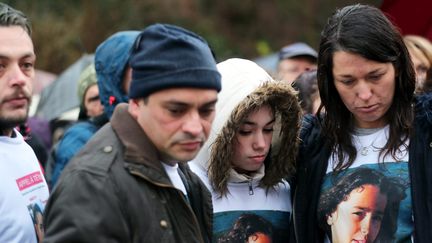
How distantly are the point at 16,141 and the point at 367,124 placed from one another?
1641 millimetres

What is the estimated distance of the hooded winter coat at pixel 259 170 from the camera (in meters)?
3.72

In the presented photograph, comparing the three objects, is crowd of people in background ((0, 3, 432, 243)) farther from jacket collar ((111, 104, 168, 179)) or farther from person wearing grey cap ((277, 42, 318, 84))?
person wearing grey cap ((277, 42, 318, 84))

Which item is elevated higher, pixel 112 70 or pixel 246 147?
pixel 112 70

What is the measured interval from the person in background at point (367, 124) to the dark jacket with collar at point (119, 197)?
1.04m

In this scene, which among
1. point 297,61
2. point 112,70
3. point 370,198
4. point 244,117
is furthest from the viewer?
point 297,61

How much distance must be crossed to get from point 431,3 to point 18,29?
445 cm

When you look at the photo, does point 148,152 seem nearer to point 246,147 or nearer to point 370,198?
point 246,147

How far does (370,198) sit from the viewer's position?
11.8ft

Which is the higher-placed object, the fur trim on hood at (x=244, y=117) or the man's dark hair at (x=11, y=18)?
the man's dark hair at (x=11, y=18)

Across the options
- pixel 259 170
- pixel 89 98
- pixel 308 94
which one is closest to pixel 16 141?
pixel 259 170

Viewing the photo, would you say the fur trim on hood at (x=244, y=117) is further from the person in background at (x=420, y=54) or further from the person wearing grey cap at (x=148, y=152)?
the person in background at (x=420, y=54)

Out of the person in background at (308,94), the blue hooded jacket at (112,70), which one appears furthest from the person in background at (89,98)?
the person in background at (308,94)

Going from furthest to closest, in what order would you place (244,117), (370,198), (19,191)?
(244,117) < (370,198) < (19,191)

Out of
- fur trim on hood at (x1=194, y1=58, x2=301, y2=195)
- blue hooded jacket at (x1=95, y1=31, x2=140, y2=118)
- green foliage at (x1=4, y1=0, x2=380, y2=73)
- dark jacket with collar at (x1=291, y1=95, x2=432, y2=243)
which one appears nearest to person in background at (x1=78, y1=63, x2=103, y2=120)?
blue hooded jacket at (x1=95, y1=31, x2=140, y2=118)
